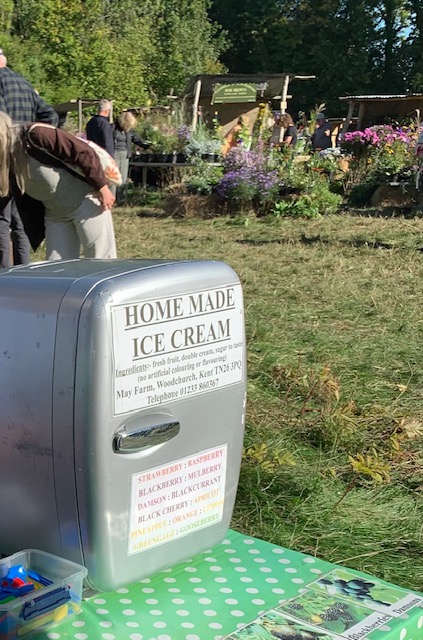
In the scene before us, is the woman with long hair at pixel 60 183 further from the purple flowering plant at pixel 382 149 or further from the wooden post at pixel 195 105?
the wooden post at pixel 195 105

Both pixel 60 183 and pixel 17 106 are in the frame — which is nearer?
pixel 60 183

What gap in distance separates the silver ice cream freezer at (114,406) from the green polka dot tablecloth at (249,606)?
7 cm

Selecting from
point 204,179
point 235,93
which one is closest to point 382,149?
point 204,179

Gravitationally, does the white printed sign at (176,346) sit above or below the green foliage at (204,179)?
above

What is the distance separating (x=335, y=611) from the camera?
72.6 inches

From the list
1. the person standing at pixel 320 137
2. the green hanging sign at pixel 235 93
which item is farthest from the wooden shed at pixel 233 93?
the person standing at pixel 320 137

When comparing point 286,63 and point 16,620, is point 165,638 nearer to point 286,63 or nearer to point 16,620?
point 16,620

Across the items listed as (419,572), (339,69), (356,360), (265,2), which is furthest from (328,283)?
(265,2)

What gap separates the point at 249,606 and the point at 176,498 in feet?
0.96

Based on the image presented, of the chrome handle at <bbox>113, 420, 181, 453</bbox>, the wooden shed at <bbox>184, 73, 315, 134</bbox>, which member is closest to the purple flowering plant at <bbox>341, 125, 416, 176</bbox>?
the wooden shed at <bbox>184, 73, 315, 134</bbox>

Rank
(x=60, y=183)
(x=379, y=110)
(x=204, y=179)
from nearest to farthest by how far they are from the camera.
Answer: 1. (x=60, y=183)
2. (x=204, y=179)
3. (x=379, y=110)

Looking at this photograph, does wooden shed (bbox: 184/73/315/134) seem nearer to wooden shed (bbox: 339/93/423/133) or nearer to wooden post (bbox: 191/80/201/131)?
wooden post (bbox: 191/80/201/131)

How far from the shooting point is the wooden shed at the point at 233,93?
20047 mm

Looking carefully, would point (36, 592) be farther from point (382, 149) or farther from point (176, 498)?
point (382, 149)
